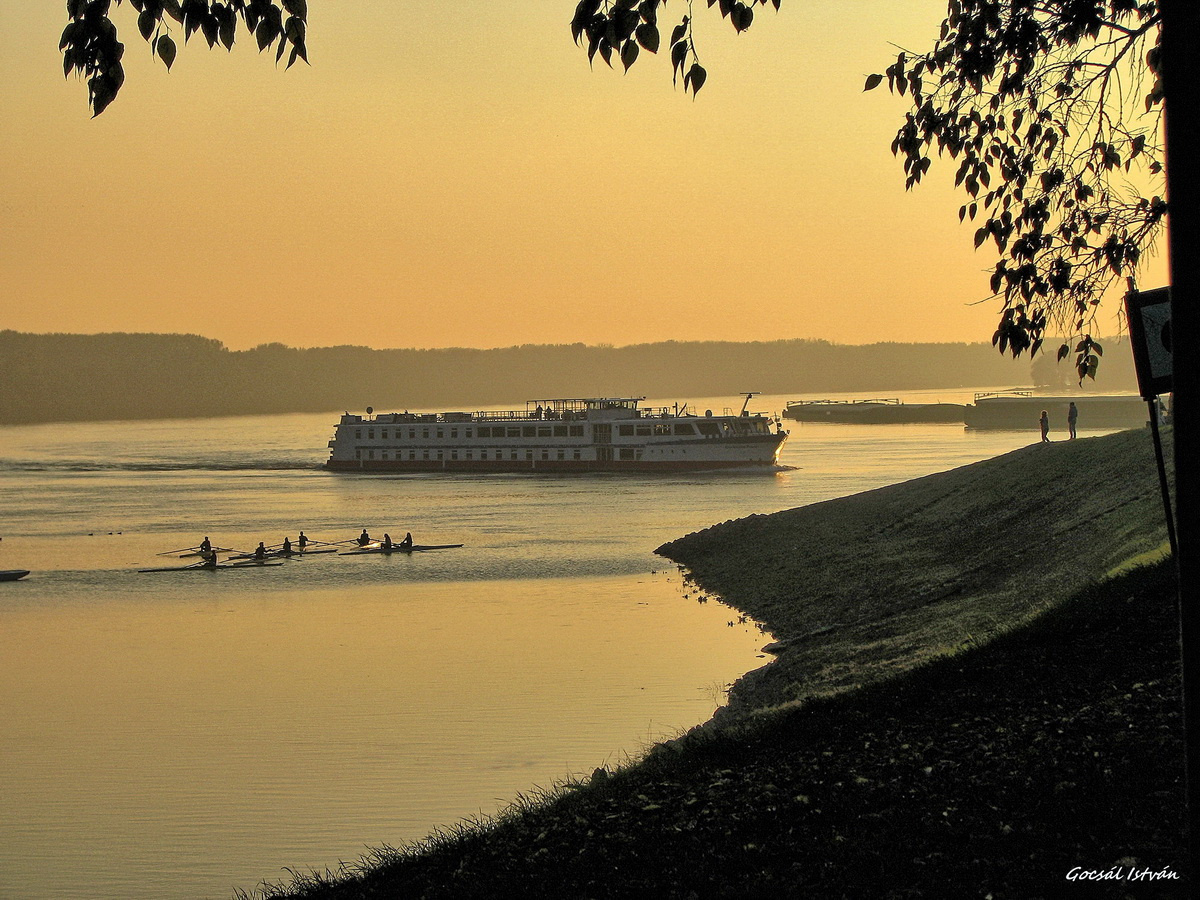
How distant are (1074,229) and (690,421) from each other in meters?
92.9

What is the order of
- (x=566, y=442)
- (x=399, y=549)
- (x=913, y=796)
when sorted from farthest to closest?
(x=566, y=442)
(x=399, y=549)
(x=913, y=796)

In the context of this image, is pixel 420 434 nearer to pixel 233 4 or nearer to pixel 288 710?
pixel 288 710

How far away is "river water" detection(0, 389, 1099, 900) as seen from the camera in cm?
1505

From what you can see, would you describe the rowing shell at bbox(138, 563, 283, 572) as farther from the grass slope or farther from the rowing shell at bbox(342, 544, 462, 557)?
the grass slope

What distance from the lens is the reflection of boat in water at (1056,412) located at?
158 m

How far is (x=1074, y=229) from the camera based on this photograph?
10.1m

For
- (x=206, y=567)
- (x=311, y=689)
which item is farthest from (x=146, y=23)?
(x=206, y=567)

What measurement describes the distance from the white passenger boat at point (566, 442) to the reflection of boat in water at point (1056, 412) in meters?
58.1

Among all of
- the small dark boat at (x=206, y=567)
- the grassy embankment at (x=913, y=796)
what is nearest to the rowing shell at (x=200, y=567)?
the small dark boat at (x=206, y=567)

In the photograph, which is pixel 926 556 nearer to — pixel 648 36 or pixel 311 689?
pixel 311 689

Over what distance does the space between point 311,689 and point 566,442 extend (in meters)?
80.1

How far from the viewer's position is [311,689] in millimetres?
23844

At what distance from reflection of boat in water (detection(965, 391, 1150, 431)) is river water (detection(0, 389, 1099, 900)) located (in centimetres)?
11336

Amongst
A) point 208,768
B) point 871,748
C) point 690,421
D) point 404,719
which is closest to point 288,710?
point 404,719
